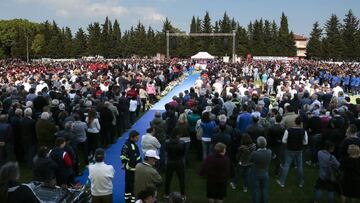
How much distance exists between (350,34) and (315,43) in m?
5.51

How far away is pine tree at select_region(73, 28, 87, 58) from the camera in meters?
77.6

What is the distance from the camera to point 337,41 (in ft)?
218

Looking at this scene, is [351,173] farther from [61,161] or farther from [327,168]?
[61,161]

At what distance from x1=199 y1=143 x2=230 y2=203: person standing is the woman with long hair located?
4585 mm

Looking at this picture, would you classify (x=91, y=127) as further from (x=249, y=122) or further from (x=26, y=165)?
(x=249, y=122)

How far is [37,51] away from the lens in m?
76.9

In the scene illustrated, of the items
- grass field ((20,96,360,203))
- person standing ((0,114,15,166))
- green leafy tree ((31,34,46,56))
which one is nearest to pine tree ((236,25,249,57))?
green leafy tree ((31,34,46,56))

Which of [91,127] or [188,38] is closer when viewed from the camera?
[91,127]

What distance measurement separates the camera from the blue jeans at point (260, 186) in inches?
312

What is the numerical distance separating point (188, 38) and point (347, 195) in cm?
6960

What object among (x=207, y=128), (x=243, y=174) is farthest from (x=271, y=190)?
(x=207, y=128)

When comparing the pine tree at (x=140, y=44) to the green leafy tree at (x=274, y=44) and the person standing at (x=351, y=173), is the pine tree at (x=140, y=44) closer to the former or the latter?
the green leafy tree at (x=274, y=44)

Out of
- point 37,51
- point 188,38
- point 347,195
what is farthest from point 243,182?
point 37,51

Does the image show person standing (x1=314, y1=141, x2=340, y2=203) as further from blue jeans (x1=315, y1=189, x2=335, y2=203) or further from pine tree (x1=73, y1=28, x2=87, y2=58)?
pine tree (x1=73, y1=28, x2=87, y2=58)
